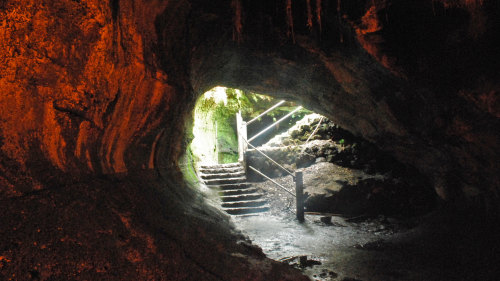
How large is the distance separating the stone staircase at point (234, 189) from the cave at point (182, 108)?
9.13 ft

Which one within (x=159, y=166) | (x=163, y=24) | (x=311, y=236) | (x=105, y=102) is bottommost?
(x=311, y=236)

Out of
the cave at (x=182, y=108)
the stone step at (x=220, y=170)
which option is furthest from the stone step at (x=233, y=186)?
the cave at (x=182, y=108)

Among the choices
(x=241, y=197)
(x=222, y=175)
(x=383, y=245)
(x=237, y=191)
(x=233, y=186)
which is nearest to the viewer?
(x=383, y=245)

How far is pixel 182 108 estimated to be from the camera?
537cm

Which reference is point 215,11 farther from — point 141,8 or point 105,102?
point 105,102

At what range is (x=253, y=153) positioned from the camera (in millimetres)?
10586

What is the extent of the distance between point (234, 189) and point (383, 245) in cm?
525

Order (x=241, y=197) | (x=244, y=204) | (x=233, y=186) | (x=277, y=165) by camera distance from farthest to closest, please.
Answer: (x=277, y=165), (x=233, y=186), (x=241, y=197), (x=244, y=204)

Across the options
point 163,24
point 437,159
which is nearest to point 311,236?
point 437,159

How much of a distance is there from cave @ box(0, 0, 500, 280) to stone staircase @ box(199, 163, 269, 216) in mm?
2781

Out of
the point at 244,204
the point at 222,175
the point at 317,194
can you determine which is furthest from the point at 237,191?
the point at 317,194

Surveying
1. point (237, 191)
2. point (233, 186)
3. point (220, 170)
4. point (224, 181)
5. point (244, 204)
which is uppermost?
point (220, 170)

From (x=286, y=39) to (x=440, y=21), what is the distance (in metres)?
2.52

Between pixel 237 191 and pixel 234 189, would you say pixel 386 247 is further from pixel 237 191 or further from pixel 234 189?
pixel 234 189
